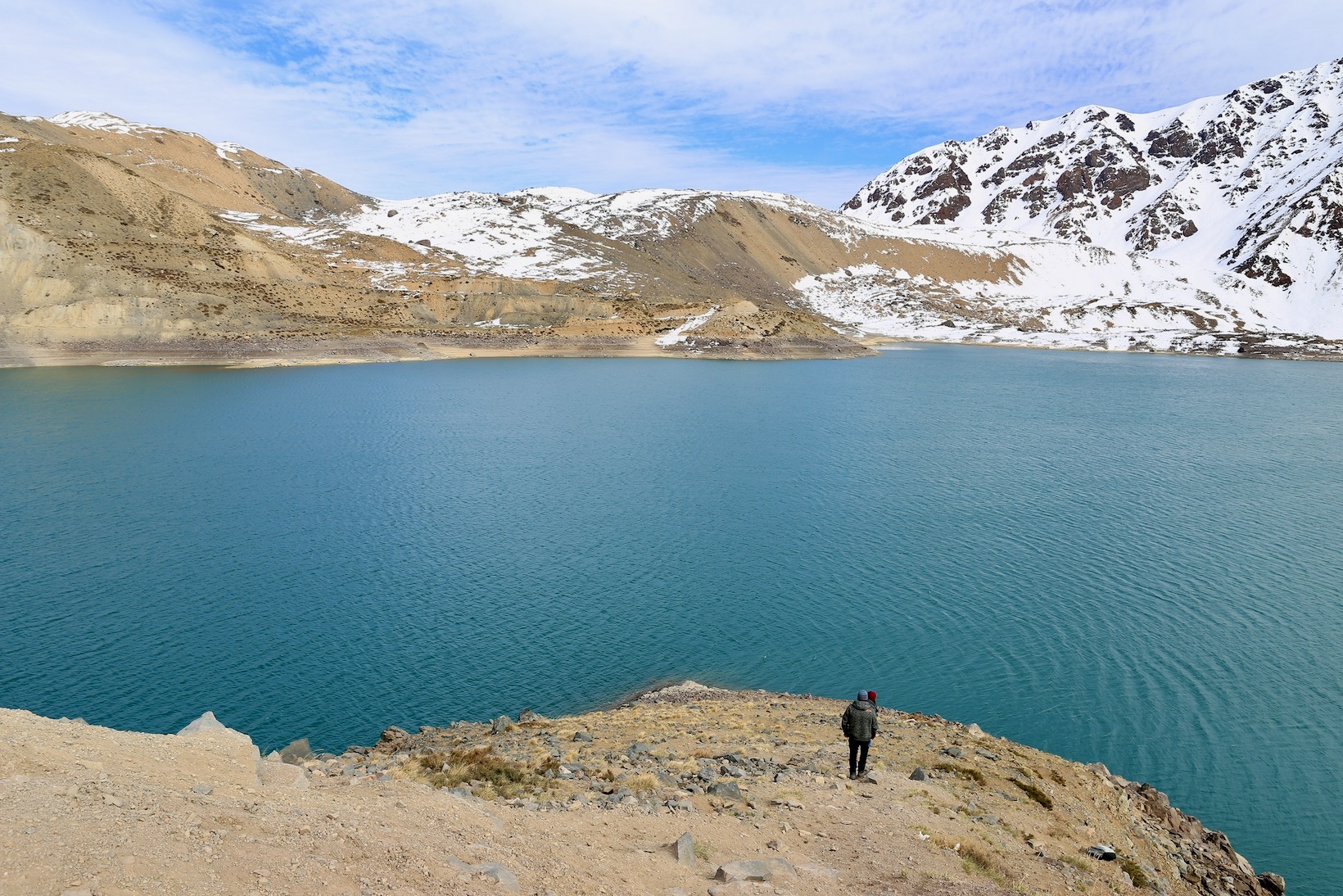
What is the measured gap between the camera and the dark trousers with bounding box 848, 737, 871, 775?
574 inches

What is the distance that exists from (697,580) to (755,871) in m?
18.8

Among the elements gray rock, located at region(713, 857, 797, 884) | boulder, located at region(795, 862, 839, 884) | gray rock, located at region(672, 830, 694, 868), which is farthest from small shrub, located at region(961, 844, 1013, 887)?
gray rock, located at region(672, 830, 694, 868)

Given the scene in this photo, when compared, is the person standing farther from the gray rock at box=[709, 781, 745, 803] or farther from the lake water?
the lake water

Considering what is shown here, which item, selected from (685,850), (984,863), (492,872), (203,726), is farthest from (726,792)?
(203,726)

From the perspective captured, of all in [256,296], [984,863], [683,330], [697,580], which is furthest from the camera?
[683,330]

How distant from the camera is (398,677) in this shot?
71.8 ft

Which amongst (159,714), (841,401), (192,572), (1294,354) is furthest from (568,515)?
(1294,354)

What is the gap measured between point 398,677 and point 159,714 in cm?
562

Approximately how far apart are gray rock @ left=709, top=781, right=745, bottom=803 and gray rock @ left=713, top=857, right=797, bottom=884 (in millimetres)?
2310

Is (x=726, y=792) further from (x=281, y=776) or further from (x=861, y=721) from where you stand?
(x=281, y=776)

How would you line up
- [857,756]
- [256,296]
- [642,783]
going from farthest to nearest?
[256,296]
[857,756]
[642,783]

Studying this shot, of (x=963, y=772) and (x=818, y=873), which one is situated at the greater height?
(x=818, y=873)

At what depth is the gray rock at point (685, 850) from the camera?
1091cm

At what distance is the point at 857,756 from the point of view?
49.8ft
